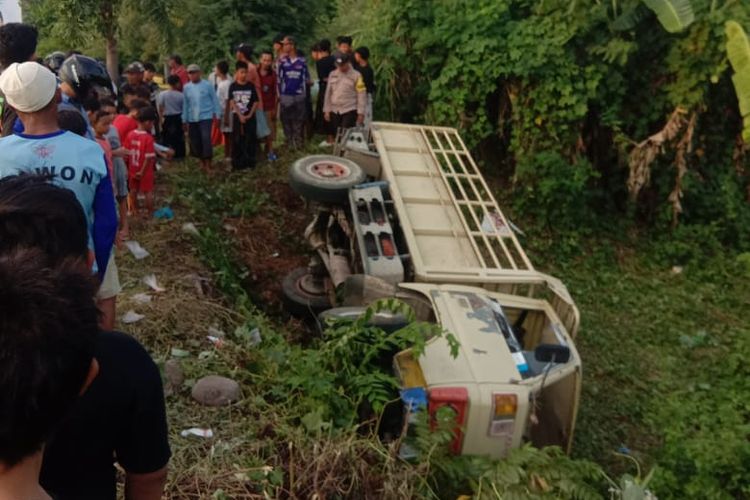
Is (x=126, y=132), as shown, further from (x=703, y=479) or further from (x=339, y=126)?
(x=703, y=479)

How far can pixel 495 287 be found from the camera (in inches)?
212

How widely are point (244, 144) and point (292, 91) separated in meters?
1.16

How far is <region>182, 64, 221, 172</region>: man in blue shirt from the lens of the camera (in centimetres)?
848

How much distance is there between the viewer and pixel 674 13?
24.3 feet

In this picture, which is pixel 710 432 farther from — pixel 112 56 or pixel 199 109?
pixel 112 56

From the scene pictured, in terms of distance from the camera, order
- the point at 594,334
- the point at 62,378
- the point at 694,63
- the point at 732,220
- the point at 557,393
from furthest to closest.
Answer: the point at 732,220 < the point at 694,63 < the point at 594,334 < the point at 557,393 < the point at 62,378

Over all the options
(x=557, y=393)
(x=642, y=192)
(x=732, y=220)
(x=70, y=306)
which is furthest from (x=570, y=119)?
(x=70, y=306)

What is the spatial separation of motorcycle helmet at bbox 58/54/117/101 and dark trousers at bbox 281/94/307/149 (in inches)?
166

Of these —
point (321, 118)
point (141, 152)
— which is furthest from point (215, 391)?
point (321, 118)

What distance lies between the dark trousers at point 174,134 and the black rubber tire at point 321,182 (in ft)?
9.45

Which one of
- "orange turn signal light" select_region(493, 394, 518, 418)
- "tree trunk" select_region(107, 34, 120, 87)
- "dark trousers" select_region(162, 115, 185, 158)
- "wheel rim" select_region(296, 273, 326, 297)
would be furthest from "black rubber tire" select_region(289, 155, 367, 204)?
"tree trunk" select_region(107, 34, 120, 87)

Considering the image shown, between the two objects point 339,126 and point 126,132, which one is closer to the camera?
point 126,132

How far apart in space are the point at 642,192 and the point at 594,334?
299 centimetres

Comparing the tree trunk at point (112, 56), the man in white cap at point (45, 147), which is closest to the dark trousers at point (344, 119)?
the tree trunk at point (112, 56)
